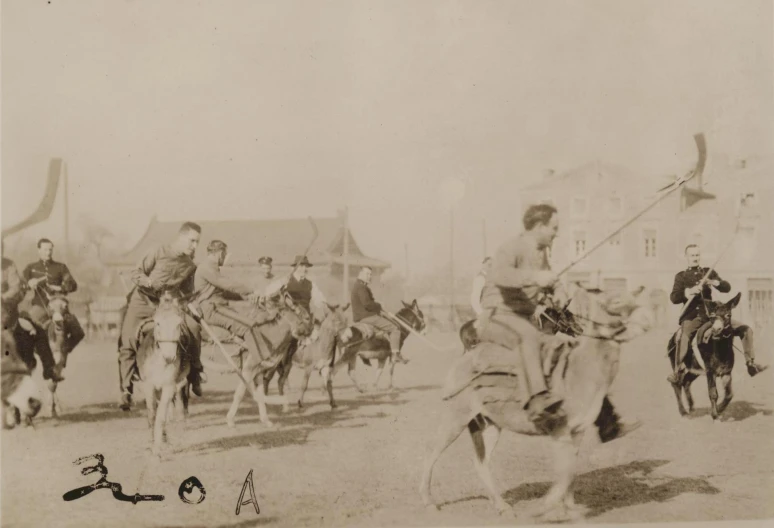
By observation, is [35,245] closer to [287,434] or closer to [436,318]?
[287,434]

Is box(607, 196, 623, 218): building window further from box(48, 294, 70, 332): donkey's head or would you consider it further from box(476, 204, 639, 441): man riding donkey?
box(48, 294, 70, 332): donkey's head

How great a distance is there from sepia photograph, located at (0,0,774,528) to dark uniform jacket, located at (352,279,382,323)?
40mm

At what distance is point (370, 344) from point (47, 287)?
2.39 meters

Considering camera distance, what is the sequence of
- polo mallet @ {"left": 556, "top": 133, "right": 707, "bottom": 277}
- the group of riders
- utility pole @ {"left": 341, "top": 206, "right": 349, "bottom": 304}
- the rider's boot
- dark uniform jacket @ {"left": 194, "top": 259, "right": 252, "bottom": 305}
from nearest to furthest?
the rider's boot → the group of riders → polo mallet @ {"left": 556, "top": 133, "right": 707, "bottom": 277} → dark uniform jacket @ {"left": 194, "top": 259, "right": 252, "bottom": 305} → utility pole @ {"left": 341, "top": 206, "right": 349, "bottom": 304}

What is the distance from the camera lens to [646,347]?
211 inches

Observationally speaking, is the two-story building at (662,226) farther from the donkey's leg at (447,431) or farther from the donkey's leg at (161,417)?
the donkey's leg at (161,417)

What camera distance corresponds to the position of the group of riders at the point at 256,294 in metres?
5.07

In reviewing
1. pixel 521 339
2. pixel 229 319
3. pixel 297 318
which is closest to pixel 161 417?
pixel 229 319

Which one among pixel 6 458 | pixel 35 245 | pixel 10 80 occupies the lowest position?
pixel 6 458

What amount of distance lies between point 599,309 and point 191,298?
2879 millimetres

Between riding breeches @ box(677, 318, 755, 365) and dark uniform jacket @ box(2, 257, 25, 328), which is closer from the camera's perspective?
dark uniform jacket @ box(2, 257, 25, 328)

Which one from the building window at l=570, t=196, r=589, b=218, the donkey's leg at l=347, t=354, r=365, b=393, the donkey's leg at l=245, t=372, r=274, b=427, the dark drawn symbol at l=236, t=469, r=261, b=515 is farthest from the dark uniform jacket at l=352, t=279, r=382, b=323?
the building window at l=570, t=196, r=589, b=218

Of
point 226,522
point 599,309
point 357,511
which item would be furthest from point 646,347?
point 226,522

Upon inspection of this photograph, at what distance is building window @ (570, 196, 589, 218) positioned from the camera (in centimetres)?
538
